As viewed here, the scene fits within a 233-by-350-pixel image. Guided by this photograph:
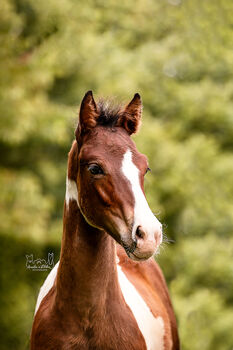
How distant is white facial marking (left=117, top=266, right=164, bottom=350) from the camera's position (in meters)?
3.17

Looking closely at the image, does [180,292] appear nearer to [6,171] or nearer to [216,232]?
[216,232]

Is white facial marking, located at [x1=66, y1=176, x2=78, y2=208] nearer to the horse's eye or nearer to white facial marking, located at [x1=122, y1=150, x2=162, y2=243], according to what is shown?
the horse's eye

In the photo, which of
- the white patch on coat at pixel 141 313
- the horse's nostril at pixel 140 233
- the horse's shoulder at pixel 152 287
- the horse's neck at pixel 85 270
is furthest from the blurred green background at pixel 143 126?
the horse's nostril at pixel 140 233

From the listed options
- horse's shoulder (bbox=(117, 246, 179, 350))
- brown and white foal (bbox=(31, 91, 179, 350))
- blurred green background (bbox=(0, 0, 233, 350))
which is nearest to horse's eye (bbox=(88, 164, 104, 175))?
brown and white foal (bbox=(31, 91, 179, 350))

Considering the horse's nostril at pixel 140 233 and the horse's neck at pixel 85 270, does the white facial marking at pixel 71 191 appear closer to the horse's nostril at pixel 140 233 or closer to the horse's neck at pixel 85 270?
the horse's neck at pixel 85 270

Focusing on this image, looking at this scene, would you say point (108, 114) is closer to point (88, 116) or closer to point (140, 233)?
point (88, 116)

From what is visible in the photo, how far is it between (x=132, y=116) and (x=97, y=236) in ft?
2.43

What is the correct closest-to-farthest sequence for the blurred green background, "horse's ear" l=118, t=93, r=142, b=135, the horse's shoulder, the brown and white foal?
the brown and white foal → "horse's ear" l=118, t=93, r=142, b=135 → the horse's shoulder → the blurred green background

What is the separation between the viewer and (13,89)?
8602mm

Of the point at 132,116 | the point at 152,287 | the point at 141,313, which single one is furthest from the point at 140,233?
the point at 152,287

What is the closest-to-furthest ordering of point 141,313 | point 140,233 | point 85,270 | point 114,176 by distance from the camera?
point 140,233 < point 114,176 < point 85,270 < point 141,313

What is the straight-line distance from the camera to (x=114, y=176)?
2.55 m

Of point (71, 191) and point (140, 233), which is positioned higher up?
point (71, 191)

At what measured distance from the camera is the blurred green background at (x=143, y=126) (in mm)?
8766
